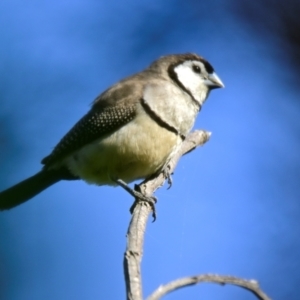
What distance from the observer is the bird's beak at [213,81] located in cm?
405

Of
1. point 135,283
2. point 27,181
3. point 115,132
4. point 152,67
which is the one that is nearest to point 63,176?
point 27,181

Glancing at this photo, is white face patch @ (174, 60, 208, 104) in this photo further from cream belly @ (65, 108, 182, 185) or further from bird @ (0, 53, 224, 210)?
cream belly @ (65, 108, 182, 185)

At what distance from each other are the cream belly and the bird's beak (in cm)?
55

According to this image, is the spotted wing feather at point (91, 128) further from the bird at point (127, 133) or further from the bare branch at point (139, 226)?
the bare branch at point (139, 226)

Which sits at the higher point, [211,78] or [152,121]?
[211,78]

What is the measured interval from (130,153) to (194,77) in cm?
73

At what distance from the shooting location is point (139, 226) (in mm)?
2572

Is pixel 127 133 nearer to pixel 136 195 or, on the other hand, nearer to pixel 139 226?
pixel 136 195

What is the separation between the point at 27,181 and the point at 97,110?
1.74 feet

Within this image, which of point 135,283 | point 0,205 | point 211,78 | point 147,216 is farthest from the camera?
point 211,78

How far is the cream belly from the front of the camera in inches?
140

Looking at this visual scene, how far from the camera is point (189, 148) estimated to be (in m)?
3.80

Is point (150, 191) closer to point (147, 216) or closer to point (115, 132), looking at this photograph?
point (115, 132)

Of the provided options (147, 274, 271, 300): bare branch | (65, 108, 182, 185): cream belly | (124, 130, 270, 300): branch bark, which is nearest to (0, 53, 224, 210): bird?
(65, 108, 182, 185): cream belly
